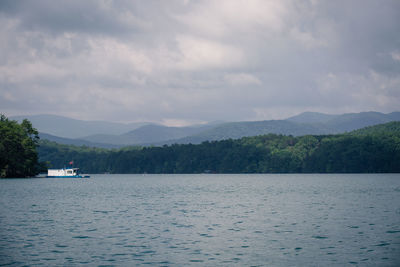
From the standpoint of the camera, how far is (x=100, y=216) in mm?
56344

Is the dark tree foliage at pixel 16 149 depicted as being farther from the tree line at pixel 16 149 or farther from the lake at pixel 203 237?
the lake at pixel 203 237

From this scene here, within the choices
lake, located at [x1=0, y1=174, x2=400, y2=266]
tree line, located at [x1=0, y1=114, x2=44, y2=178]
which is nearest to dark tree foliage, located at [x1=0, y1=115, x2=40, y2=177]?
tree line, located at [x1=0, y1=114, x2=44, y2=178]

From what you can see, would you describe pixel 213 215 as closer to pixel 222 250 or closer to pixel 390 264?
pixel 222 250

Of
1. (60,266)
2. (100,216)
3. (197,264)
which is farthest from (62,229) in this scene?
(197,264)

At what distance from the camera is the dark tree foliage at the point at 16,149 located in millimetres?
161250

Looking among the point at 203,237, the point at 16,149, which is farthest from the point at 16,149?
the point at 203,237

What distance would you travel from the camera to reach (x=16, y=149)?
16362cm

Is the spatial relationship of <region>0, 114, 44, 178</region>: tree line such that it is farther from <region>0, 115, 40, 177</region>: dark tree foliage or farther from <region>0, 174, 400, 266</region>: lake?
<region>0, 174, 400, 266</region>: lake

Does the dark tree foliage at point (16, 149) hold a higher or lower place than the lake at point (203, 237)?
higher

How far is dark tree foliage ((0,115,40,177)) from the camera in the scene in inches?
6348

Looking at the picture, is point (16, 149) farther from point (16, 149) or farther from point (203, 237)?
point (203, 237)

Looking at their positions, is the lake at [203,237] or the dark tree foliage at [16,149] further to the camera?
the dark tree foliage at [16,149]

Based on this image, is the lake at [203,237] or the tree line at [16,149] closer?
the lake at [203,237]

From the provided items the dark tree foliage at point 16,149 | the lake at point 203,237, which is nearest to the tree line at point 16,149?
the dark tree foliage at point 16,149
